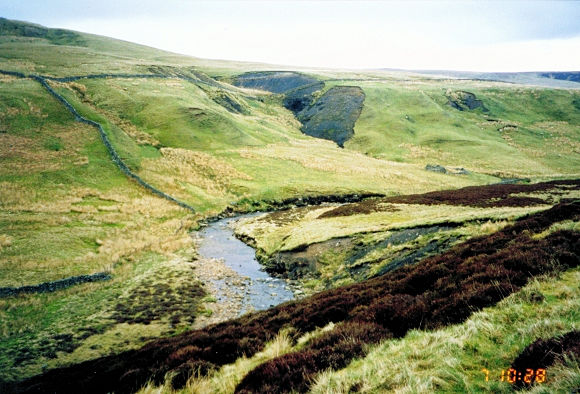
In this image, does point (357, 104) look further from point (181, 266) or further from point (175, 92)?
point (181, 266)

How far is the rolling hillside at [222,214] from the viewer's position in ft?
35.0

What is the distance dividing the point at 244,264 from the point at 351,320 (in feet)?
66.6

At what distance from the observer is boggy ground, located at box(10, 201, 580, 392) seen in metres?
9.07

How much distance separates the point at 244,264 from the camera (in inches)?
1218

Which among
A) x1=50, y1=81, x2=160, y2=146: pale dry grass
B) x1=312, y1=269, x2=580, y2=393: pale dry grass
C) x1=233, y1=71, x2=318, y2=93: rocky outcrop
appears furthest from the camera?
x1=233, y1=71, x2=318, y2=93: rocky outcrop

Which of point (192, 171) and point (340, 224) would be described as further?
point (192, 171)

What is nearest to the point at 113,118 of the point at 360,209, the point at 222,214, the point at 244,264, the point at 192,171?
the point at 192,171

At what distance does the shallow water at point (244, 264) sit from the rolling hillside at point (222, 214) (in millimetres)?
1495

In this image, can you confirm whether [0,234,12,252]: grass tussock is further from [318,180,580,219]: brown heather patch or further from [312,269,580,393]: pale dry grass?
[318,180,580,219]: brown heather patch

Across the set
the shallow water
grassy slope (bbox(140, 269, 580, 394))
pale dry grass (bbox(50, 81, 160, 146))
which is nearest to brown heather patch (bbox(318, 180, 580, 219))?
the shallow water

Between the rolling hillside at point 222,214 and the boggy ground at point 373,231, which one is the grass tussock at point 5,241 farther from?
the boggy ground at point 373,231

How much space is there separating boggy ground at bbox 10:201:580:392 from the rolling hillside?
0.35 ft

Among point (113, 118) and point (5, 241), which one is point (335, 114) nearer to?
point (113, 118)

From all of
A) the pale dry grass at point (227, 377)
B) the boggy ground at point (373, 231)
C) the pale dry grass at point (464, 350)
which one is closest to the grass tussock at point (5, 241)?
the boggy ground at point (373, 231)
